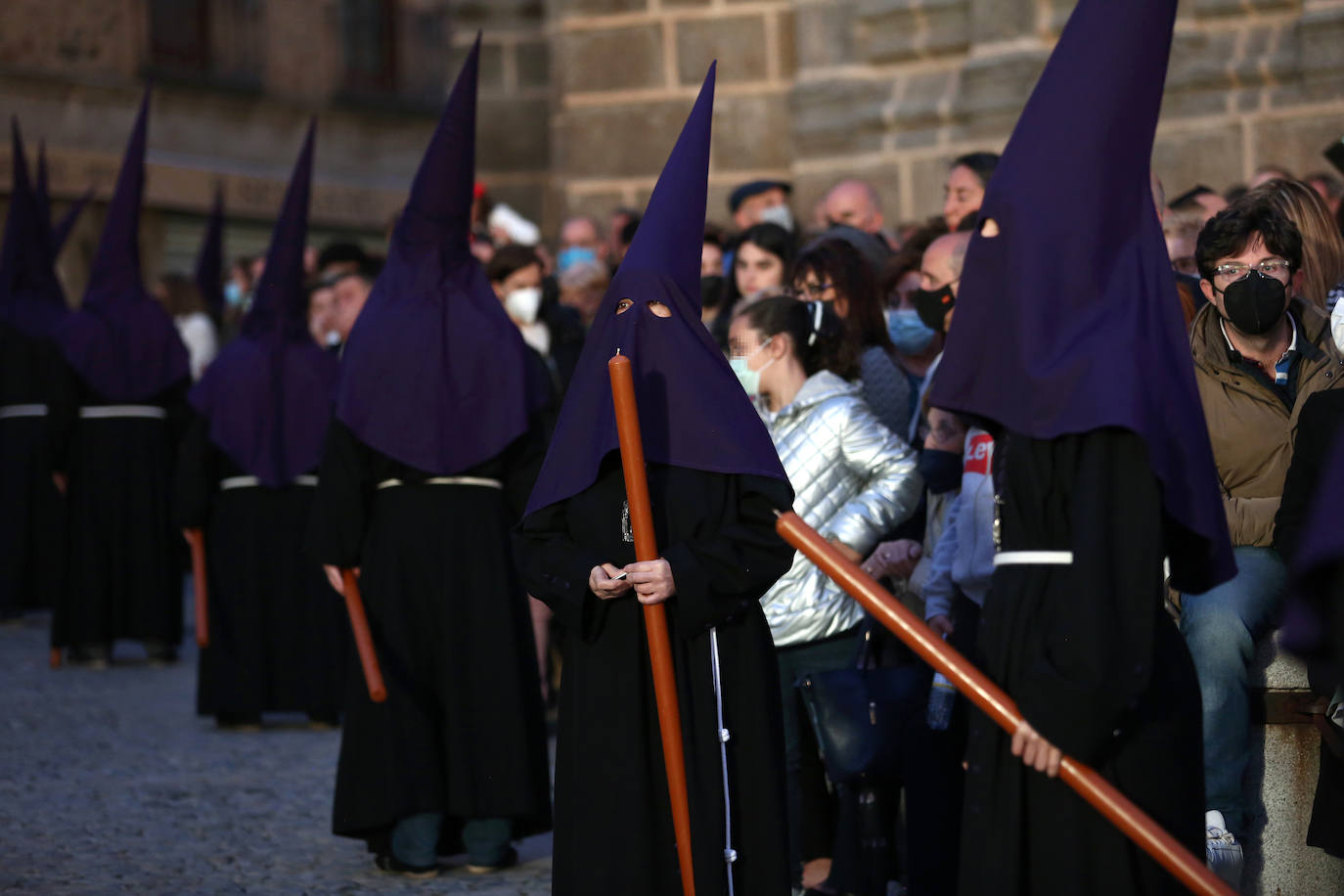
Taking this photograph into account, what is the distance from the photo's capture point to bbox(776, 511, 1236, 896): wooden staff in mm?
3666

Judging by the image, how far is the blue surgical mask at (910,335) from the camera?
7750 millimetres

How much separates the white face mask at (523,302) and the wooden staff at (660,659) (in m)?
4.69

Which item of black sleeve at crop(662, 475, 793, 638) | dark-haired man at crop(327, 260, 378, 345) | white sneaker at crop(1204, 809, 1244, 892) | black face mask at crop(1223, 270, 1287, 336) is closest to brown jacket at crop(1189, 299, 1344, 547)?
black face mask at crop(1223, 270, 1287, 336)

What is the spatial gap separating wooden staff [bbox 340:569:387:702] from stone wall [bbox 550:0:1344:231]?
6096mm

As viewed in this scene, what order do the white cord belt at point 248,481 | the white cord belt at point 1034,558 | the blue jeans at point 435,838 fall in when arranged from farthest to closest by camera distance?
the white cord belt at point 248,481 → the blue jeans at point 435,838 → the white cord belt at point 1034,558

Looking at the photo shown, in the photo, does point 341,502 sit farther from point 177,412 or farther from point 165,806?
point 177,412

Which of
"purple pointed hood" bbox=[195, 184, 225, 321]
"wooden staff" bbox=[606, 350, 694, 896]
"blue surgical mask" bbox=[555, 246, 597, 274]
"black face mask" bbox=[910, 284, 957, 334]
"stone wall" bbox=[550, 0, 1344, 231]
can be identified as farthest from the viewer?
"purple pointed hood" bbox=[195, 184, 225, 321]

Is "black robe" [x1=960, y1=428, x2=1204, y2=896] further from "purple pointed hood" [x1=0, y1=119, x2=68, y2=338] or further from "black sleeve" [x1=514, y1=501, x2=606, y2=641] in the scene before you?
"purple pointed hood" [x1=0, y1=119, x2=68, y2=338]

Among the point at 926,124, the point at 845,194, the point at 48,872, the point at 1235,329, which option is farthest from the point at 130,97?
the point at 1235,329

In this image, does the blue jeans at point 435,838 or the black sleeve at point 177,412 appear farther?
the black sleeve at point 177,412

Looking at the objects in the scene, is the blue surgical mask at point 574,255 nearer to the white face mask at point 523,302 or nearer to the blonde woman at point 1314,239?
the white face mask at point 523,302

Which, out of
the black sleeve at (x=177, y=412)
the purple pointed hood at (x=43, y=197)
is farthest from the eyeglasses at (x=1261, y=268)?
the purple pointed hood at (x=43, y=197)

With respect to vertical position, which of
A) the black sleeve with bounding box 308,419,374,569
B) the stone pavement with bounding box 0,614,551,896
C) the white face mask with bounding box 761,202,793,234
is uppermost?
the white face mask with bounding box 761,202,793,234

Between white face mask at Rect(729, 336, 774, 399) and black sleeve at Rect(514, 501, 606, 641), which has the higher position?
white face mask at Rect(729, 336, 774, 399)
